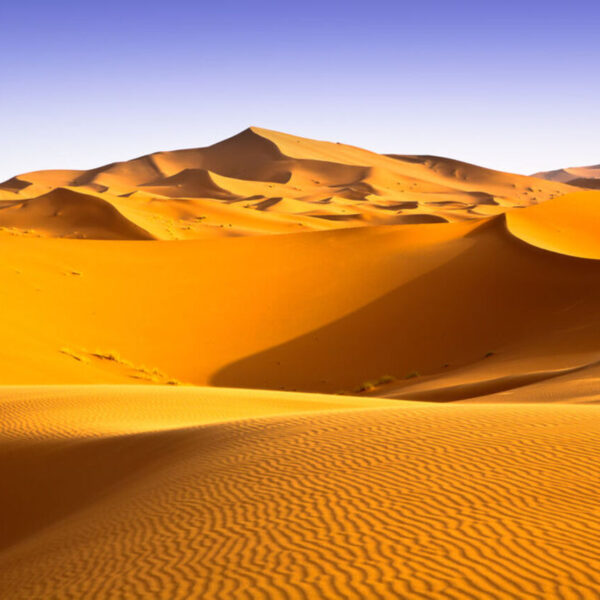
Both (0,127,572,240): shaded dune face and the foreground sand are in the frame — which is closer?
the foreground sand

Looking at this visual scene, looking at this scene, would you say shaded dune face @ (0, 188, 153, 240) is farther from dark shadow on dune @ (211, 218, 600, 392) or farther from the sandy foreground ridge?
dark shadow on dune @ (211, 218, 600, 392)

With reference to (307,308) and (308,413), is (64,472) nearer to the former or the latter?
(308,413)

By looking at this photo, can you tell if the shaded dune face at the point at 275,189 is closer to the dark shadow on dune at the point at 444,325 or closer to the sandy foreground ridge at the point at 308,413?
the sandy foreground ridge at the point at 308,413

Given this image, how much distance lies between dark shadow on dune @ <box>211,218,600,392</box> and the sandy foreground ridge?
9cm

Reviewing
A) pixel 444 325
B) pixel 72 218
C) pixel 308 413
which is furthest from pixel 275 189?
pixel 308 413

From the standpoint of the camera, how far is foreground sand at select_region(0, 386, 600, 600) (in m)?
3.78

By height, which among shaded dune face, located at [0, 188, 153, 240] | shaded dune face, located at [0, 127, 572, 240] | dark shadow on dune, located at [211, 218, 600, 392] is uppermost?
shaded dune face, located at [0, 127, 572, 240]

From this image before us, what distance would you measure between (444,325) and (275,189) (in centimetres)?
8384

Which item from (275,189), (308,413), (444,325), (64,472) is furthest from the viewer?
Answer: (275,189)

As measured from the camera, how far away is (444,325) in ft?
69.9

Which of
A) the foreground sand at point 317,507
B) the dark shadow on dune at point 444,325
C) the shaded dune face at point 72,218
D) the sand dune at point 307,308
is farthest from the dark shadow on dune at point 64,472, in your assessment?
the shaded dune face at point 72,218

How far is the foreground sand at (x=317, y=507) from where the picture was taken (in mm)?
3775

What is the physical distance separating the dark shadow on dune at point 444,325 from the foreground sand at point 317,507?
1056cm

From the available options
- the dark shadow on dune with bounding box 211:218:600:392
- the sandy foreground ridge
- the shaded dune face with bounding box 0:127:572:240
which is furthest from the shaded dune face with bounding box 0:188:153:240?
the dark shadow on dune with bounding box 211:218:600:392
